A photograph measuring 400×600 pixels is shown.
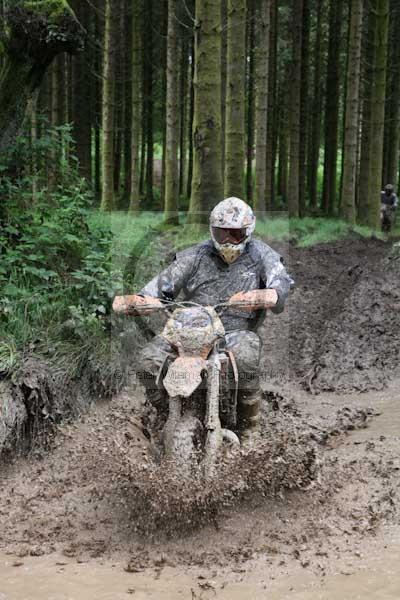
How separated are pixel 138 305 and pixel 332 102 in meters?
20.3

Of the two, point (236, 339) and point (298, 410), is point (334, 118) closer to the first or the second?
point (298, 410)

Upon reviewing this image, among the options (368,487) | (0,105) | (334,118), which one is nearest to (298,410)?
(368,487)

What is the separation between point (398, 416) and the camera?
6172mm

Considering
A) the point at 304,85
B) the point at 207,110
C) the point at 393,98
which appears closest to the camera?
the point at 207,110

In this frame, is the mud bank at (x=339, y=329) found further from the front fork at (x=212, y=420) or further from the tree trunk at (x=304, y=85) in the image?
the tree trunk at (x=304, y=85)

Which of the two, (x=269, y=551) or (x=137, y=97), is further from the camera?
(x=137, y=97)

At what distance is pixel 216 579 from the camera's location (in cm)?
357

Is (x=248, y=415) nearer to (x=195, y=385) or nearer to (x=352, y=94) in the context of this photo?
(x=195, y=385)

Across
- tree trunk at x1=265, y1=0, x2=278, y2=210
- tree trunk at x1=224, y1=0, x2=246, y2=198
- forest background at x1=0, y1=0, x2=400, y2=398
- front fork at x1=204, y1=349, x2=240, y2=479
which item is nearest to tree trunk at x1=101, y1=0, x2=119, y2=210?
forest background at x1=0, y1=0, x2=400, y2=398

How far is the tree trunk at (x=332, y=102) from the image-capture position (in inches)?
847

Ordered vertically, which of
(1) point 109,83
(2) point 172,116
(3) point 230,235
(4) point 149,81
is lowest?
(3) point 230,235

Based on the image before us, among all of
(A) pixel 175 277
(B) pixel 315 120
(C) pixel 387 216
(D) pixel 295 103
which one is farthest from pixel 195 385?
(B) pixel 315 120

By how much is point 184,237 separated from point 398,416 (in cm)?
564

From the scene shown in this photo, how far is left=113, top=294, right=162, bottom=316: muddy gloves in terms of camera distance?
452cm
